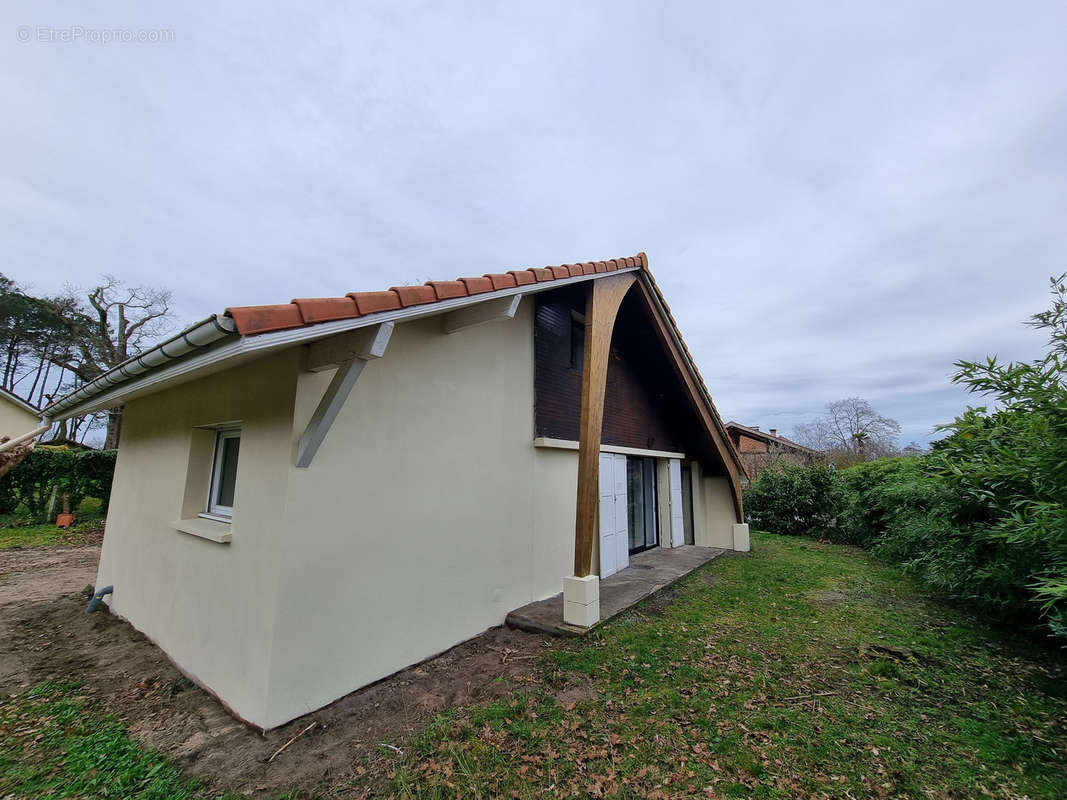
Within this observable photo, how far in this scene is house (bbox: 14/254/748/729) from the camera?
3.01 meters

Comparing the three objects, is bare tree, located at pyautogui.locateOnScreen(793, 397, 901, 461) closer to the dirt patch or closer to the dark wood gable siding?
the dark wood gable siding

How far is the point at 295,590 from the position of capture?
10.1 feet

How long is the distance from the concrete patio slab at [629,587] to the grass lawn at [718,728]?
→ 15.6 inches

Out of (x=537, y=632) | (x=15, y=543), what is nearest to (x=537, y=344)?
(x=537, y=632)

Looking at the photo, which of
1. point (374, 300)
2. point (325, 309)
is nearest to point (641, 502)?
point (374, 300)

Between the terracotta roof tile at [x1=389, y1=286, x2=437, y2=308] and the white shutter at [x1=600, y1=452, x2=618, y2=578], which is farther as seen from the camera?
the white shutter at [x1=600, y1=452, x2=618, y2=578]

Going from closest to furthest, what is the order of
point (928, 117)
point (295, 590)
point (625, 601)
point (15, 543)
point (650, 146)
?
point (295, 590), point (625, 601), point (928, 117), point (650, 146), point (15, 543)

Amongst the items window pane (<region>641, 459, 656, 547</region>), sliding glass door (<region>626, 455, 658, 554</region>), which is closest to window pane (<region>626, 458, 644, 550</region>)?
sliding glass door (<region>626, 455, 658, 554</region>)

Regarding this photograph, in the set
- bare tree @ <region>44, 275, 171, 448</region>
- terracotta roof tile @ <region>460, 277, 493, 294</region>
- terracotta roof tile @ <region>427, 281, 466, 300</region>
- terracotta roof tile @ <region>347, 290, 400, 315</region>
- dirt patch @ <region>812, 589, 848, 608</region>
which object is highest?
bare tree @ <region>44, 275, 171, 448</region>

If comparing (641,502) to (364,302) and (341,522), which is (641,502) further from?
(364,302)

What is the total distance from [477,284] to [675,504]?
7916mm

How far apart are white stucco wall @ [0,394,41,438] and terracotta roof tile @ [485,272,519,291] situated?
76.1 ft

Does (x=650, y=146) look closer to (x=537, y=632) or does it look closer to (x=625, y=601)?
(x=625, y=601)

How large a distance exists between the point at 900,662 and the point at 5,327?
37.6 m
